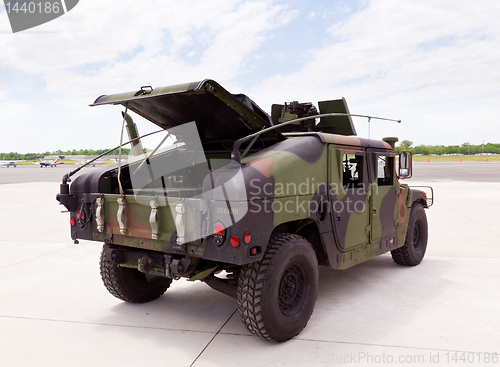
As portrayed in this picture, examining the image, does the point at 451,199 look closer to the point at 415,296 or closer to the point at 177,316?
the point at 415,296

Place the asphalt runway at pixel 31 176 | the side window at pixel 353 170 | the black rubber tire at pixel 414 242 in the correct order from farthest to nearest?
the asphalt runway at pixel 31 176 → the black rubber tire at pixel 414 242 → the side window at pixel 353 170

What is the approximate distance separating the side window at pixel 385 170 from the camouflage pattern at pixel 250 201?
4cm

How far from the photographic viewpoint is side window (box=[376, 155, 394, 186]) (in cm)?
542

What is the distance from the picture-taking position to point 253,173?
11.6 ft

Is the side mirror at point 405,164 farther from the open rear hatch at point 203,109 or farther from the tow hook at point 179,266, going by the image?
the tow hook at point 179,266

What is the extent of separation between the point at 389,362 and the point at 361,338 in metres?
0.45

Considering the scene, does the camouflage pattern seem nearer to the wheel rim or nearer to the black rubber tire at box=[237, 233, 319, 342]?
the black rubber tire at box=[237, 233, 319, 342]

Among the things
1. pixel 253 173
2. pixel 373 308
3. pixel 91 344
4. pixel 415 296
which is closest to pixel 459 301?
pixel 415 296

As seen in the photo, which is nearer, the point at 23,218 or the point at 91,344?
the point at 91,344

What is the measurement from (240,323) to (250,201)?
4.91 ft

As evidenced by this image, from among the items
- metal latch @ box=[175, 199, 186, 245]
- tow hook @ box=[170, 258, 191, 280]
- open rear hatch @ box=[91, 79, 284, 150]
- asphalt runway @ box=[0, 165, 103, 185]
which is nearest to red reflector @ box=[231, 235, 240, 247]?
metal latch @ box=[175, 199, 186, 245]

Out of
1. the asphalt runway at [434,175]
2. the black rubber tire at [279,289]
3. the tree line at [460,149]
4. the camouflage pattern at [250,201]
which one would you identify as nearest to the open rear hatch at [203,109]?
the camouflage pattern at [250,201]

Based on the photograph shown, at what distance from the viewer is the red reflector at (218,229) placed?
136 inches

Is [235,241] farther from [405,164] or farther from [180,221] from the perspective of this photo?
[405,164]
